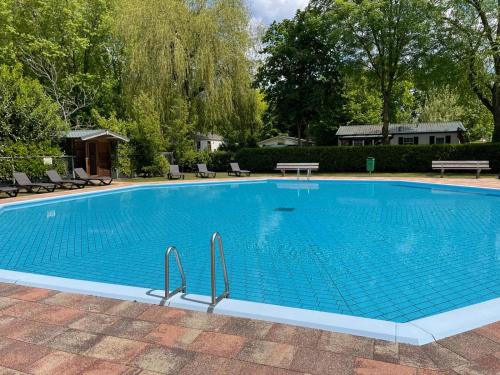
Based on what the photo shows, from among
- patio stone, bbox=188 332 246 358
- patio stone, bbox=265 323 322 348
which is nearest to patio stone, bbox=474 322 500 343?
patio stone, bbox=265 323 322 348

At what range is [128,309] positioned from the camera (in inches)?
141

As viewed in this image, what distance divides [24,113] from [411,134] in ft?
111

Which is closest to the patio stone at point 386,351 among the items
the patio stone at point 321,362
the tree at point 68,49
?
the patio stone at point 321,362

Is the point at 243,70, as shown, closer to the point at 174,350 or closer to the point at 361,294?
the point at 361,294

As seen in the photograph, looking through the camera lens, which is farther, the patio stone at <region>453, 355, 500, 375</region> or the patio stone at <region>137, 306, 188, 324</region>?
the patio stone at <region>137, 306, 188, 324</region>

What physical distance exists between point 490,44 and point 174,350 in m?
28.0

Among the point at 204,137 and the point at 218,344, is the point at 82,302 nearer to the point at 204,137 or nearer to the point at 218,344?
the point at 218,344

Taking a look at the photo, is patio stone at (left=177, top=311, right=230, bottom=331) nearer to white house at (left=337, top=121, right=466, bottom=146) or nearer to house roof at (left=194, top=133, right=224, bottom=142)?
house roof at (left=194, top=133, right=224, bottom=142)

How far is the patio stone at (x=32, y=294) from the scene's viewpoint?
3.93 m

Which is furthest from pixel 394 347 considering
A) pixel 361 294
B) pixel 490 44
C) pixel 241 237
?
pixel 490 44

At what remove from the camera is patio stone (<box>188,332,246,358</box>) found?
9.05 ft

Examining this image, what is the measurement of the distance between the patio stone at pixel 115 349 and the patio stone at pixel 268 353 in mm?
816

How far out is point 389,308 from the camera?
424 cm

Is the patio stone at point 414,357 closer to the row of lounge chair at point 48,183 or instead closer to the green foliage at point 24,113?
the row of lounge chair at point 48,183
